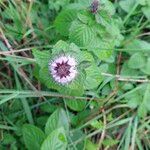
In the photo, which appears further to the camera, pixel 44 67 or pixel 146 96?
pixel 146 96

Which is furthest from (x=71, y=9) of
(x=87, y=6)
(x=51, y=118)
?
(x=51, y=118)

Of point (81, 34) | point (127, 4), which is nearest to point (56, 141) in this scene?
point (81, 34)

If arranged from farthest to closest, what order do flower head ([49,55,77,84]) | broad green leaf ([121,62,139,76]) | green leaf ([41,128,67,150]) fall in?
1. broad green leaf ([121,62,139,76])
2. green leaf ([41,128,67,150])
3. flower head ([49,55,77,84])

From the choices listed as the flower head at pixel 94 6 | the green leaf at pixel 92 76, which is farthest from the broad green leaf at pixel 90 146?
the flower head at pixel 94 6

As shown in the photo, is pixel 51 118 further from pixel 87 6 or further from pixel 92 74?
pixel 87 6

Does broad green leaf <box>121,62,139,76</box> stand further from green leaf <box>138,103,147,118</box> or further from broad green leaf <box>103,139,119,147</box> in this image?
broad green leaf <box>103,139,119,147</box>

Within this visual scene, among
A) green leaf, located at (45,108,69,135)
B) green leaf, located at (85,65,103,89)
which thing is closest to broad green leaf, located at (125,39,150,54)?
green leaf, located at (85,65,103,89)

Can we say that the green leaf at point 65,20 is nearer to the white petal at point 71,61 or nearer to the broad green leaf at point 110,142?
the white petal at point 71,61
